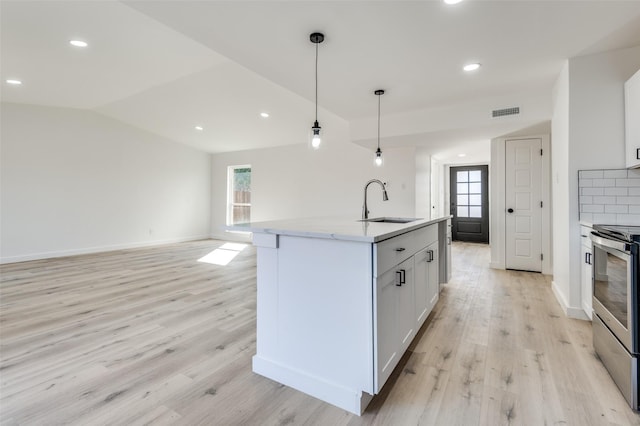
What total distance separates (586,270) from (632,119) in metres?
1.27

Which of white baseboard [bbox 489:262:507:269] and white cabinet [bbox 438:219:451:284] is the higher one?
white cabinet [bbox 438:219:451:284]

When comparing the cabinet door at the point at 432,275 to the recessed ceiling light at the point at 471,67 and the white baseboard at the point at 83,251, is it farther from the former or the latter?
the white baseboard at the point at 83,251

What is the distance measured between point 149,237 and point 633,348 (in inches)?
318

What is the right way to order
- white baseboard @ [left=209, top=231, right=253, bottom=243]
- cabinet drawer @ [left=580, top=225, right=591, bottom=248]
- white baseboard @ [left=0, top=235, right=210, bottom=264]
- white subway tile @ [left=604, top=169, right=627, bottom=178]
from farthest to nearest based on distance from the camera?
white baseboard @ [left=209, top=231, right=253, bottom=243]
white baseboard @ [left=0, top=235, right=210, bottom=264]
white subway tile @ [left=604, top=169, right=627, bottom=178]
cabinet drawer @ [left=580, top=225, right=591, bottom=248]

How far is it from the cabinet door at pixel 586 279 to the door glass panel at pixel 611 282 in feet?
1.91

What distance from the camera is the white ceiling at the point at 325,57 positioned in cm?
213

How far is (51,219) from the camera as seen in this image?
5.73 metres

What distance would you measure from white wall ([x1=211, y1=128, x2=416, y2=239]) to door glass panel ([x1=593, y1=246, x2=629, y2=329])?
3.35 meters

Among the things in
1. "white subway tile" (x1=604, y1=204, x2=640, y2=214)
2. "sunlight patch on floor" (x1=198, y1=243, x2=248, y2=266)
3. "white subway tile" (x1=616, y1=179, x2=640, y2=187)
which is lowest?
"sunlight patch on floor" (x1=198, y1=243, x2=248, y2=266)

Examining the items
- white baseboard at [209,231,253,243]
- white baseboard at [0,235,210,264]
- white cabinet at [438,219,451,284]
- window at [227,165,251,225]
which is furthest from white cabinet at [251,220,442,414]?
window at [227,165,251,225]

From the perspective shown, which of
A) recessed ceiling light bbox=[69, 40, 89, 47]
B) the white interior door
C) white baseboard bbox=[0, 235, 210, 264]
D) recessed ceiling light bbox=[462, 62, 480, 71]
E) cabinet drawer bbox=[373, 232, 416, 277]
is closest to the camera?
cabinet drawer bbox=[373, 232, 416, 277]

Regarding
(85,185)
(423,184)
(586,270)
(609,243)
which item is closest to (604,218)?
(586,270)

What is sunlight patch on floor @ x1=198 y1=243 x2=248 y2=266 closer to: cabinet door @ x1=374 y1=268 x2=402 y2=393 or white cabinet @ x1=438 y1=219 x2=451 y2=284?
white cabinet @ x1=438 y1=219 x2=451 y2=284

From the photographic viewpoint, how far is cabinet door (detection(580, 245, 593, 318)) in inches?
98.4
